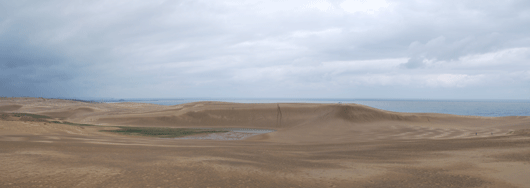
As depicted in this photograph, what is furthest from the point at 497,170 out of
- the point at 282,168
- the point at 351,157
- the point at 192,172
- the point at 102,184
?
the point at 102,184

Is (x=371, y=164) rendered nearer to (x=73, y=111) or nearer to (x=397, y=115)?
(x=397, y=115)

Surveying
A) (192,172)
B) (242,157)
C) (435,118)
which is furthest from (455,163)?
(435,118)

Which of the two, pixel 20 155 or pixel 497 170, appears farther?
pixel 20 155

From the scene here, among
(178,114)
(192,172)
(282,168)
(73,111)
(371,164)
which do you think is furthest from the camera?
(73,111)

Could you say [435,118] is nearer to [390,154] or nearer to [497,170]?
[390,154]

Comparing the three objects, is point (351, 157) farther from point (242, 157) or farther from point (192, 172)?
point (192, 172)

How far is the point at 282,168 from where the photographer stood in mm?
6727

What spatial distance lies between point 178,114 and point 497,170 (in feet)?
95.9

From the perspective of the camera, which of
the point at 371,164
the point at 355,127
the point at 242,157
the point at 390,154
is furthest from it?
the point at 355,127

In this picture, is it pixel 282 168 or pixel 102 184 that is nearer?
pixel 102 184

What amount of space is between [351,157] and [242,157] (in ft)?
11.0

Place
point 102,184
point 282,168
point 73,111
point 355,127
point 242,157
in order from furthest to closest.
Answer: point 73,111 < point 355,127 < point 242,157 < point 282,168 < point 102,184

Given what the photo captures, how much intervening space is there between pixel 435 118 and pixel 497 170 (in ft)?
79.8

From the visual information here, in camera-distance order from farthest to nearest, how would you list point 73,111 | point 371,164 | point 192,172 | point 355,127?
point 73,111
point 355,127
point 371,164
point 192,172
